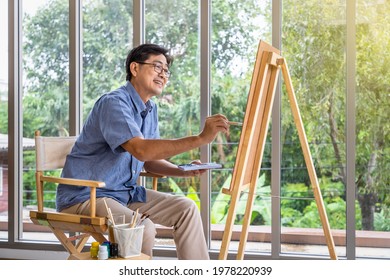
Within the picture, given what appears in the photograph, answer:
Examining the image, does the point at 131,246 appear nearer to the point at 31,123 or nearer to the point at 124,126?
the point at 124,126

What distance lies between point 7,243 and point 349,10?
2763 mm

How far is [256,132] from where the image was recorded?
8.89 ft

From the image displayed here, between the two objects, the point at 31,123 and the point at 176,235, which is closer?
Answer: the point at 176,235

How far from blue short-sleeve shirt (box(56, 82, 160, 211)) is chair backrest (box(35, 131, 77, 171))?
0.14 metres

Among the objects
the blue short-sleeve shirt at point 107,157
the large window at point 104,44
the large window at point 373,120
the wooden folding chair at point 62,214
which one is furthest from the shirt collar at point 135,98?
the large window at point 373,120

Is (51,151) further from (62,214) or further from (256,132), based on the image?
(256,132)

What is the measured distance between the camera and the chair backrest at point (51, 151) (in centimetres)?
281

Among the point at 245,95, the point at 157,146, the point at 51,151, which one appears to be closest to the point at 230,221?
the point at 157,146

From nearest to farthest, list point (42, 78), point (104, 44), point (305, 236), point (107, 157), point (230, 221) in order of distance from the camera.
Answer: point (230, 221)
point (107, 157)
point (305, 236)
point (104, 44)
point (42, 78)

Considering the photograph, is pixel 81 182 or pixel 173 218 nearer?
pixel 81 182

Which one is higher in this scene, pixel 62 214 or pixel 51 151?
pixel 51 151

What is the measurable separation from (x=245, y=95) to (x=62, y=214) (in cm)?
143
